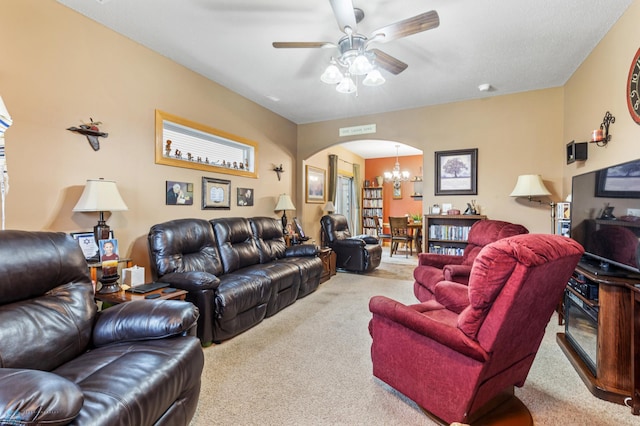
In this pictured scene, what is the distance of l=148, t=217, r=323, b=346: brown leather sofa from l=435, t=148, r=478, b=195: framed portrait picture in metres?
2.39

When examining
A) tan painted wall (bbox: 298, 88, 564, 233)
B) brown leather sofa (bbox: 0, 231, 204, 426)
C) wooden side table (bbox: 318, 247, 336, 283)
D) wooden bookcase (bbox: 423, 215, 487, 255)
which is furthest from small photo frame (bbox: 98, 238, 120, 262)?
tan painted wall (bbox: 298, 88, 564, 233)

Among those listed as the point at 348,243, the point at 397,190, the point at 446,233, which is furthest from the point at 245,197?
the point at 397,190

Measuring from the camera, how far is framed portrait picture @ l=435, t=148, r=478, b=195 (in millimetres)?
4566

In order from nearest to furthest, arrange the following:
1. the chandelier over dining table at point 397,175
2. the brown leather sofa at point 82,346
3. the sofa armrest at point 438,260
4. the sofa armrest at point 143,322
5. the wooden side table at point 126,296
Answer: the brown leather sofa at point 82,346
the sofa armrest at point 143,322
the wooden side table at point 126,296
the sofa armrest at point 438,260
the chandelier over dining table at point 397,175

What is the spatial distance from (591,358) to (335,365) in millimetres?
1828

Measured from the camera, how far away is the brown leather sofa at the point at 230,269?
2566 mm

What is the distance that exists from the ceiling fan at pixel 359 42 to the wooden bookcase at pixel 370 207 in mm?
7032

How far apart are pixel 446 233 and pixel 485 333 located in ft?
11.5

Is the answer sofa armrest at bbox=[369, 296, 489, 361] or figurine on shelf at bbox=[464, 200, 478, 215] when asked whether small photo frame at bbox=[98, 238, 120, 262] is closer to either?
sofa armrest at bbox=[369, 296, 489, 361]

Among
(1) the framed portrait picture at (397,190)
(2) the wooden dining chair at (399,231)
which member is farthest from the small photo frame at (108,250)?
(1) the framed portrait picture at (397,190)

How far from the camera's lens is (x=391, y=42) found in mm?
2980

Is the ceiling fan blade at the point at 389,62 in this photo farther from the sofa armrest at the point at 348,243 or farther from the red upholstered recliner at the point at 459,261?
the sofa armrest at the point at 348,243

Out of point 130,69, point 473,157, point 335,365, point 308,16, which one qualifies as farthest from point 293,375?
point 473,157

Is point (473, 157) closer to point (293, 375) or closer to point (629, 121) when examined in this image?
point (629, 121)
